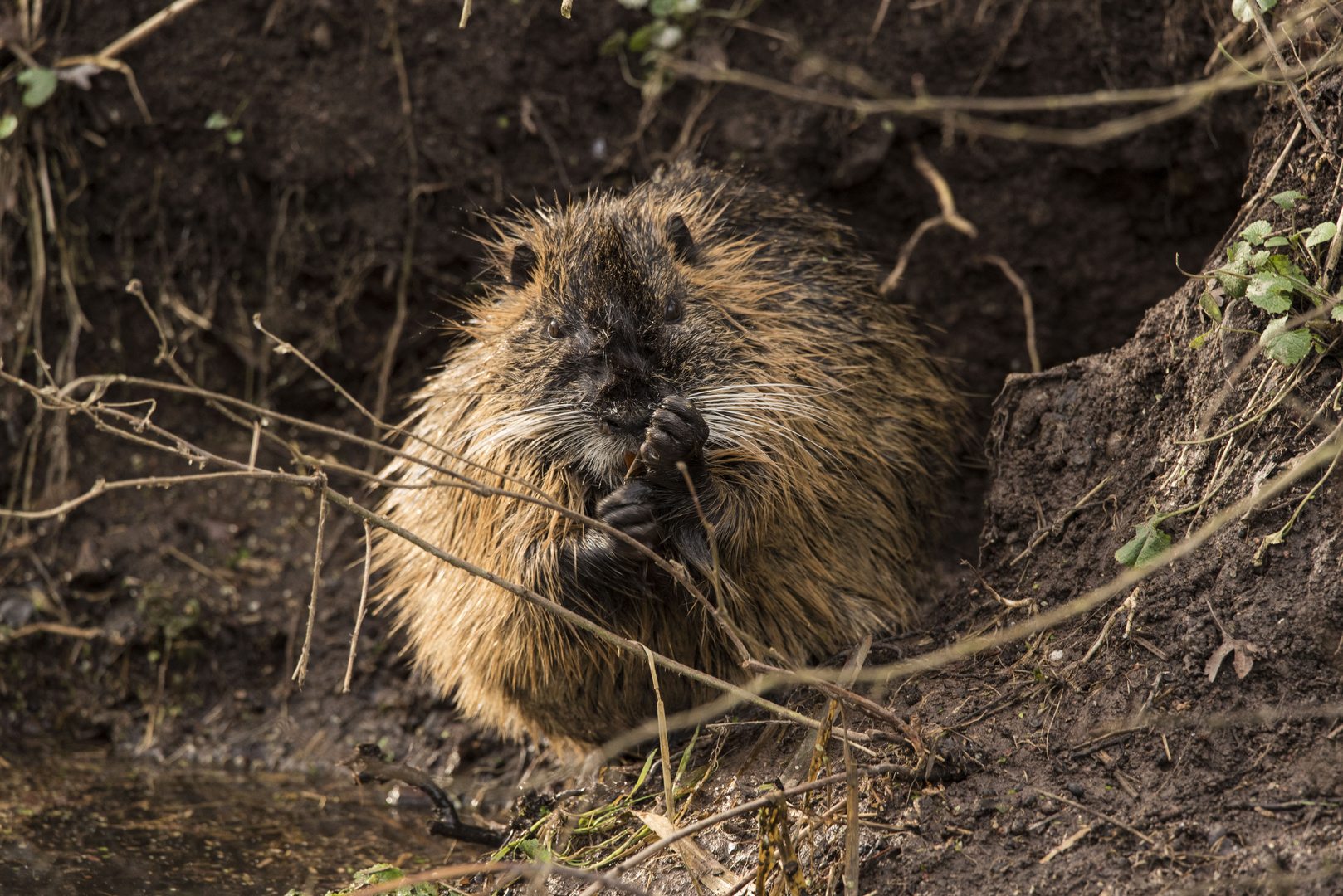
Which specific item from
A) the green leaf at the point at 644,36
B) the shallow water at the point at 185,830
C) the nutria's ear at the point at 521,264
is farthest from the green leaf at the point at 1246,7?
the shallow water at the point at 185,830

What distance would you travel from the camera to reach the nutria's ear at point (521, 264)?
155 inches

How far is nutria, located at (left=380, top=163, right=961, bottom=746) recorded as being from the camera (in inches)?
137

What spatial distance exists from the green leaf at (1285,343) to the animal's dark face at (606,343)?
1542 millimetres

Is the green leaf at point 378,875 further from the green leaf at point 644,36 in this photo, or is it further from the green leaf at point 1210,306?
the green leaf at point 644,36

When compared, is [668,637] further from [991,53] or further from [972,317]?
[991,53]

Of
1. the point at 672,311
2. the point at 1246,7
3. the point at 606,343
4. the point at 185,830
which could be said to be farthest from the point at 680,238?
the point at 185,830

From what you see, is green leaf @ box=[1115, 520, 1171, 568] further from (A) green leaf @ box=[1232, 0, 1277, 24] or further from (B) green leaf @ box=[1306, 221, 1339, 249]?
(A) green leaf @ box=[1232, 0, 1277, 24]

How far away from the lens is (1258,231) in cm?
281

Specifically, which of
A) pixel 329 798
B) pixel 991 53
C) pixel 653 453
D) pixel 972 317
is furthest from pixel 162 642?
pixel 991 53

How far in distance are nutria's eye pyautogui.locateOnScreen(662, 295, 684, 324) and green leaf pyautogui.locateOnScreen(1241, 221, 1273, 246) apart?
1.59 m

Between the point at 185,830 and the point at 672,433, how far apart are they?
234 cm

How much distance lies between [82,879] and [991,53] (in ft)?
15.3

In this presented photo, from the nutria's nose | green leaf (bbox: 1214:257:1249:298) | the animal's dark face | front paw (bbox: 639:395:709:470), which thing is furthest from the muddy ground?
green leaf (bbox: 1214:257:1249:298)

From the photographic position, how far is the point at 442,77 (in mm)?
5219
